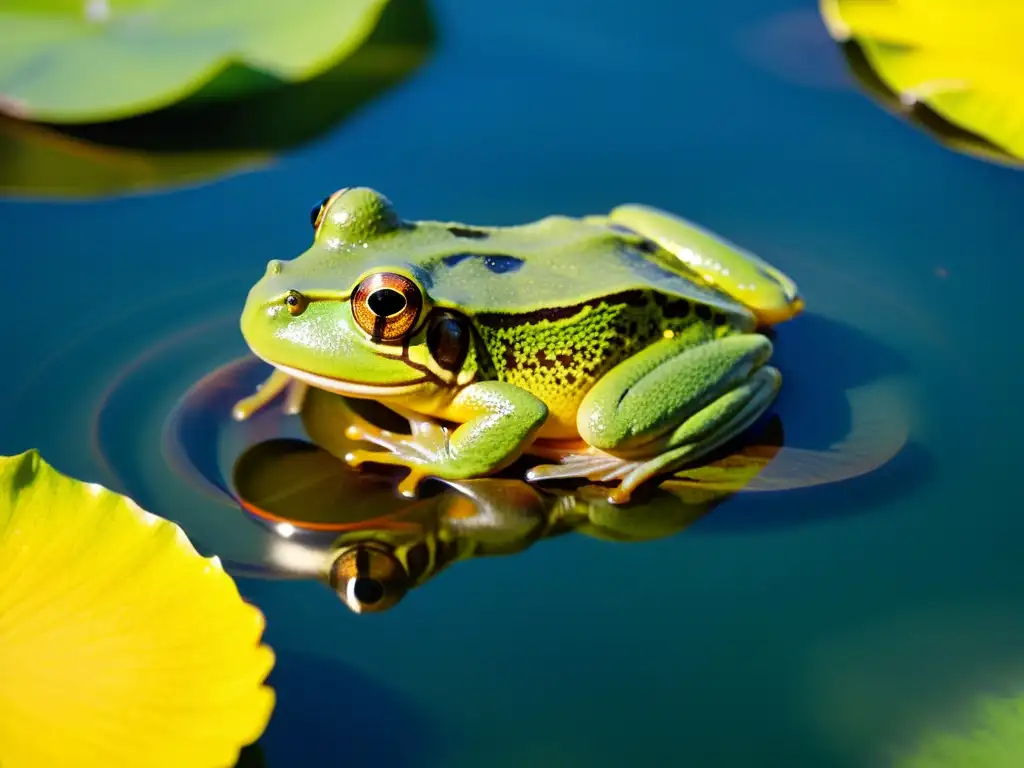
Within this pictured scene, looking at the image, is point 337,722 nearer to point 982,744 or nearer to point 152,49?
point 982,744

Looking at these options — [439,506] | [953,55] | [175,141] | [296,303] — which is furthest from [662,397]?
[175,141]

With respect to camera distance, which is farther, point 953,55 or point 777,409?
point 953,55

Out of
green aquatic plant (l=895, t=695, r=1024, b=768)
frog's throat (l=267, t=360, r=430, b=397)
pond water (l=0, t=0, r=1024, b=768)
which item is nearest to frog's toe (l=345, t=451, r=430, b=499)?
frog's throat (l=267, t=360, r=430, b=397)

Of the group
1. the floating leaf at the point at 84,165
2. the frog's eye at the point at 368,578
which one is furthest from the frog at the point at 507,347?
the floating leaf at the point at 84,165

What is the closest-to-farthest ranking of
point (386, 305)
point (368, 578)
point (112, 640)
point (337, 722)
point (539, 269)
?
point (112, 640), point (337, 722), point (368, 578), point (386, 305), point (539, 269)

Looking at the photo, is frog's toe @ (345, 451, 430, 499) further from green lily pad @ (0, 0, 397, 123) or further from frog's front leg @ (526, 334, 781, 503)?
green lily pad @ (0, 0, 397, 123)

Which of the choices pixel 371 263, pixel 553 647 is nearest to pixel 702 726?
pixel 553 647

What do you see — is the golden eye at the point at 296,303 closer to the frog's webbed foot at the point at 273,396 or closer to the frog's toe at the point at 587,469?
the frog's webbed foot at the point at 273,396

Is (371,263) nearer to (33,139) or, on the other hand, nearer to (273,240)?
(273,240)
